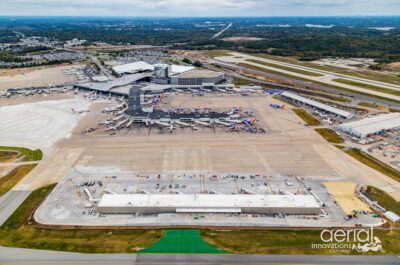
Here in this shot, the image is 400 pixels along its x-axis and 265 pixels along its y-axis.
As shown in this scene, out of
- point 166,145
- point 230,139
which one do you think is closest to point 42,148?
point 166,145

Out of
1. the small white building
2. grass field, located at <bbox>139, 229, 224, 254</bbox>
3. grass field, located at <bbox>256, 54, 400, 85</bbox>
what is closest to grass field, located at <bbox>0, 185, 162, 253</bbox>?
grass field, located at <bbox>139, 229, 224, 254</bbox>

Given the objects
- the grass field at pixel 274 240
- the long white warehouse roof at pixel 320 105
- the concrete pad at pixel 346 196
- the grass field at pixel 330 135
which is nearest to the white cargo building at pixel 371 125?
the grass field at pixel 330 135

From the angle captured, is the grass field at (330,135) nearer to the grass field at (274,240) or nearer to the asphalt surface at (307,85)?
the grass field at (274,240)

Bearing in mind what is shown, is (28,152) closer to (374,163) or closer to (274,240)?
(274,240)

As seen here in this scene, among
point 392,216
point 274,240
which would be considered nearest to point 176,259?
point 274,240

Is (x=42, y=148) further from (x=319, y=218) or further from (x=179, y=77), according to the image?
(x=179, y=77)

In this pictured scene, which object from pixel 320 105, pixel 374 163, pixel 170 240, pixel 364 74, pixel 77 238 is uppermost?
pixel 364 74

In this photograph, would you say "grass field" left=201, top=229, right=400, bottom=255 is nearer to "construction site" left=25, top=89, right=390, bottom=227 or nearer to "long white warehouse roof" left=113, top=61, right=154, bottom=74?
"construction site" left=25, top=89, right=390, bottom=227
